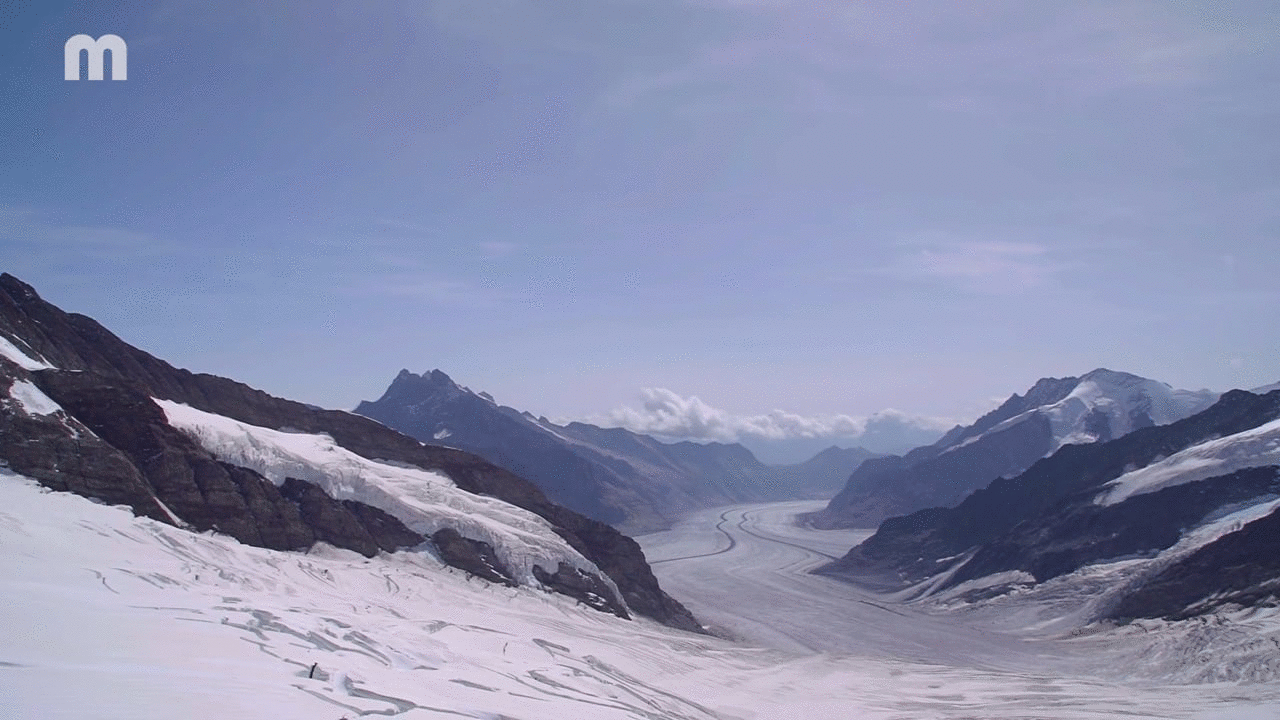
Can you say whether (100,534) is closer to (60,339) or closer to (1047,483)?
(60,339)

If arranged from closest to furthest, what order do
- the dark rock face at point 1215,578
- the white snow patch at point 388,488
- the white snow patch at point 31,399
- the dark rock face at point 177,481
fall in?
the white snow patch at point 31,399 → the dark rock face at point 177,481 → the white snow patch at point 388,488 → the dark rock face at point 1215,578

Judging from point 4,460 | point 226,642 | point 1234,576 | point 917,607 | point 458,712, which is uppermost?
point 4,460

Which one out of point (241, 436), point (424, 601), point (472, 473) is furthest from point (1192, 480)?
point (241, 436)

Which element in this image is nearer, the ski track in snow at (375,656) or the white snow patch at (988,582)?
the ski track in snow at (375,656)

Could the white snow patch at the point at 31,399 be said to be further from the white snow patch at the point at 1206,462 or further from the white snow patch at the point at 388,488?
the white snow patch at the point at 1206,462

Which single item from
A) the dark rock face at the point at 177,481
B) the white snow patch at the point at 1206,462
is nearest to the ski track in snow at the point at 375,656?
the dark rock face at the point at 177,481

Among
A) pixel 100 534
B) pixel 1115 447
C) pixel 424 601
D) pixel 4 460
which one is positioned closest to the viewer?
pixel 100 534

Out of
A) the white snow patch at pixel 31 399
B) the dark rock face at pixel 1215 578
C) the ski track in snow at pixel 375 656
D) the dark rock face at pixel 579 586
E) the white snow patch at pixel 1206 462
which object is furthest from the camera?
the white snow patch at pixel 1206 462
